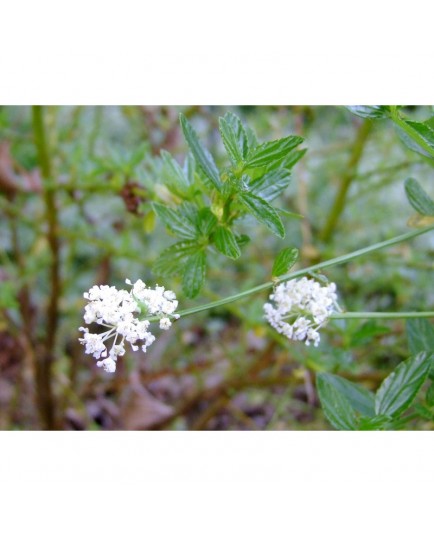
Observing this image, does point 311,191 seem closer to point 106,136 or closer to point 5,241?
point 106,136

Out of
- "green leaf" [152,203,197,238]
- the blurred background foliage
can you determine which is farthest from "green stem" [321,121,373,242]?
"green leaf" [152,203,197,238]

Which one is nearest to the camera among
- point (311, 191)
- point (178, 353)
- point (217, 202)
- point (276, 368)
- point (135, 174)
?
point (217, 202)

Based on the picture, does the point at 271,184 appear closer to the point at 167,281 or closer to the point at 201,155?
the point at 201,155

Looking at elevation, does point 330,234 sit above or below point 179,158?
below

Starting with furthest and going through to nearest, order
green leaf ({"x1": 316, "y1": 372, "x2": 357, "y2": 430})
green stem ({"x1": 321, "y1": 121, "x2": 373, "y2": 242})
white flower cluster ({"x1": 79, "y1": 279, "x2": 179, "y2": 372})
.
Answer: green stem ({"x1": 321, "y1": 121, "x2": 373, "y2": 242}), green leaf ({"x1": 316, "y1": 372, "x2": 357, "y2": 430}), white flower cluster ({"x1": 79, "y1": 279, "x2": 179, "y2": 372})

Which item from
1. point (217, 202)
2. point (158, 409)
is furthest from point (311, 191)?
point (217, 202)

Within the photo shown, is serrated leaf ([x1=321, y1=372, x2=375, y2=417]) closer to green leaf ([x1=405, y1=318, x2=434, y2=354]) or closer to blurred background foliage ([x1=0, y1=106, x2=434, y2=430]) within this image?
green leaf ([x1=405, y1=318, x2=434, y2=354])
